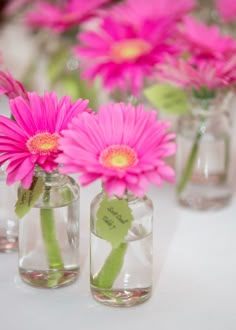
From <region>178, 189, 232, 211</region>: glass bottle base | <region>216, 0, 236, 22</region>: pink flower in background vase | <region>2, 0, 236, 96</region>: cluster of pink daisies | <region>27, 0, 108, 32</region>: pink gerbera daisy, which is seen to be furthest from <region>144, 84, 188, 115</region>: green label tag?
<region>216, 0, 236, 22</region>: pink flower in background vase

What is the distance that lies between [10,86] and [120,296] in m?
0.25

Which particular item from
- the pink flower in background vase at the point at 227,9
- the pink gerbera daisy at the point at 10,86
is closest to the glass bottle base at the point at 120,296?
the pink gerbera daisy at the point at 10,86

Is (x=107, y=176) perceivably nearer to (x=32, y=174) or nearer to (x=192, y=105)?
(x=32, y=174)

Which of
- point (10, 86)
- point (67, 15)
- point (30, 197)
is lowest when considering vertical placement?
point (30, 197)

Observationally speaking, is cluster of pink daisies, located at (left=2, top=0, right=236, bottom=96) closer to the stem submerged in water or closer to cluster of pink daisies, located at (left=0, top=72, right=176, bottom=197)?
the stem submerged in water

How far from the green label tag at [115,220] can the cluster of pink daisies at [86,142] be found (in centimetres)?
5

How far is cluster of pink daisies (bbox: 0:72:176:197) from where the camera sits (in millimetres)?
704

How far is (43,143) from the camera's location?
766mm

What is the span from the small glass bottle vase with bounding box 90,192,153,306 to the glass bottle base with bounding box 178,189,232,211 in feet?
0.92

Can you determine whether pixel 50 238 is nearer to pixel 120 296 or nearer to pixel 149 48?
pixel 120 296

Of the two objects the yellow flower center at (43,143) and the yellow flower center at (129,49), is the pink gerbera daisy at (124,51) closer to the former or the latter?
the yellow flower center at (129,49)

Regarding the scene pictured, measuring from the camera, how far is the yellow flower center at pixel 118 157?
0.72 meters

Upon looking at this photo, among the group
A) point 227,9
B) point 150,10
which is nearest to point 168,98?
point 150,10

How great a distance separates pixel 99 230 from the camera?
770mm
